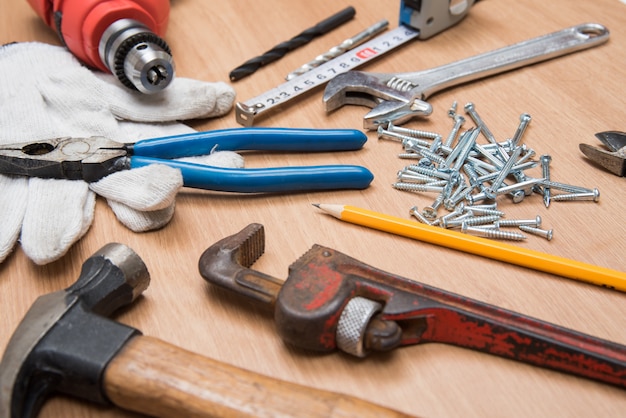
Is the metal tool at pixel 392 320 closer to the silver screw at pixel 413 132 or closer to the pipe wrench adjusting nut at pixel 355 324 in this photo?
the pipe wrench adjusting nut at pixel 355 324

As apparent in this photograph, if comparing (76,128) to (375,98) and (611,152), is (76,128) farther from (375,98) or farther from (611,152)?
(611,152)

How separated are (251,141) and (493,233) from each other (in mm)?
478

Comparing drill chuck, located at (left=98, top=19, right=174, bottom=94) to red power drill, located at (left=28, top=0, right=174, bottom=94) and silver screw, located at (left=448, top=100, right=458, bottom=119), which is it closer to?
red power drill, located at (left=28, top=0, right=174, bottom=94)

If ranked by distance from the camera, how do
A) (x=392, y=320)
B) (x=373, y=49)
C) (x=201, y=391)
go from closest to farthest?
(x=201, y=391), (x=392, y=320), (x=373, y=49)

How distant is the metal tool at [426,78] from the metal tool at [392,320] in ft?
1.68

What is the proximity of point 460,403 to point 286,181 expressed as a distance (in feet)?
1.60

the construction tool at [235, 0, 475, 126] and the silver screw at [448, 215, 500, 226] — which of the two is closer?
the silver screw at [448, 215, 500, 226]

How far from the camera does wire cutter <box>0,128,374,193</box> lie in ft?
3.67

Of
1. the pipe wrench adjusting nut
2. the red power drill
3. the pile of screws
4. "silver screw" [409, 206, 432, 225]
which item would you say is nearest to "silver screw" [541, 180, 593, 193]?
the pile of screws

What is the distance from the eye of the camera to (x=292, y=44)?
5.11 feet

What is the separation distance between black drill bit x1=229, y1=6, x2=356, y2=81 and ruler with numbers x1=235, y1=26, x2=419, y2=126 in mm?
118

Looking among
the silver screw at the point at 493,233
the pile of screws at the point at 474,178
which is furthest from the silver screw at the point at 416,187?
the silver screw at the point at 493,233

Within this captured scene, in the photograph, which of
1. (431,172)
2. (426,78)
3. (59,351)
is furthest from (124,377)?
(426,78)

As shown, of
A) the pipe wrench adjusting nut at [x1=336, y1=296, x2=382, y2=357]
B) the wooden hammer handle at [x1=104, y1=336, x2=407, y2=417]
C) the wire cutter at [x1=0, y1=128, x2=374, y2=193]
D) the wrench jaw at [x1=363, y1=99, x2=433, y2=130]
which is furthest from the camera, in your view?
the wrench jaw at [x1=363, y1=99, x2=433, y2=130]
